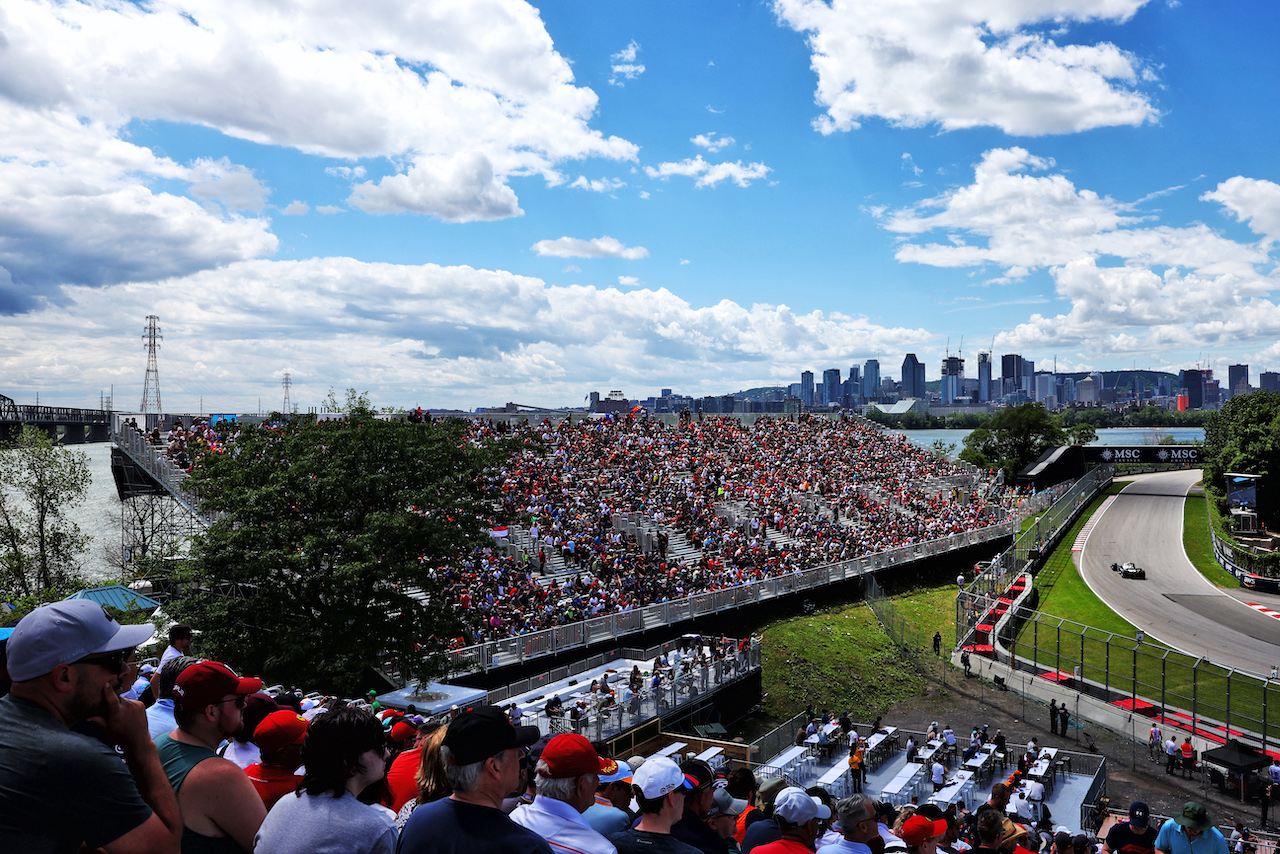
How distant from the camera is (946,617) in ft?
121

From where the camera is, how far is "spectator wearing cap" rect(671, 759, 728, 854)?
4516mm

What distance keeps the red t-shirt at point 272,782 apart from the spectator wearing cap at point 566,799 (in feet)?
4.65

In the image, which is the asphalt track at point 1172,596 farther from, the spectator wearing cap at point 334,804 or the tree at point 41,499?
the tree at point 41,499

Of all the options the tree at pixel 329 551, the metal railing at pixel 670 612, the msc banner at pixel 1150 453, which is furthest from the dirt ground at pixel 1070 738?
the msc banner at pixel 1150 453

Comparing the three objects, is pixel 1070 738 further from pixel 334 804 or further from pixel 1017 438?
pixel 1017 438

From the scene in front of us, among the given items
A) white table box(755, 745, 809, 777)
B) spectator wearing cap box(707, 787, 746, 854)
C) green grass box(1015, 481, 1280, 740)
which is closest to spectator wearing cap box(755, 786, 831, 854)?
spectator wearing cap box(707, 787, 746, 854)

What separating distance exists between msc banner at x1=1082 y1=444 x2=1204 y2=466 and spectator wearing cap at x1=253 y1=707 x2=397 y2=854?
88.1 meters

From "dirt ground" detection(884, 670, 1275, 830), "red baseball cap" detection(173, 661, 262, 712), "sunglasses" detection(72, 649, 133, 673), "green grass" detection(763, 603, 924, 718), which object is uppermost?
"sunglasses" detection(72, 649, 133, 673)

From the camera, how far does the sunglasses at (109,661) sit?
9.36 feet

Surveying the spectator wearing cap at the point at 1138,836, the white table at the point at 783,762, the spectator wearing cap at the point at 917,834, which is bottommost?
the white table at the point at 783,762

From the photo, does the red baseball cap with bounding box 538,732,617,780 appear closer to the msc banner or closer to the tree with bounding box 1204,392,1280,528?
the tree with bounding box 1204,392,1280,528

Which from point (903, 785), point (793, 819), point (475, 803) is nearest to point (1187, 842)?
point (793, 819)

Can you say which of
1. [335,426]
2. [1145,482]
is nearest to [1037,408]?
[1145,482]

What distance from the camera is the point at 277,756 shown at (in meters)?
4.38
